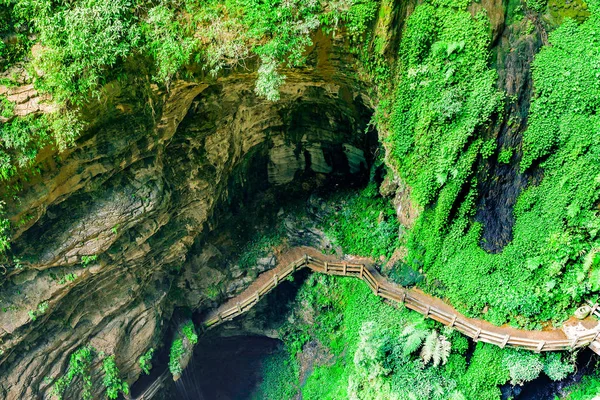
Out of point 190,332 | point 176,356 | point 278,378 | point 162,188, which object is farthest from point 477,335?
point 176,356

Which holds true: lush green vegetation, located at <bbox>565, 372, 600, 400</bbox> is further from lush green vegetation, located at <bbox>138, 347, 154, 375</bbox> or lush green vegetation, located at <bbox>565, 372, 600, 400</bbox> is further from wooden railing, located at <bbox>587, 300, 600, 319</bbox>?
lush green vegetation, located at <bbox>138, 347, 154, 375</bbox>

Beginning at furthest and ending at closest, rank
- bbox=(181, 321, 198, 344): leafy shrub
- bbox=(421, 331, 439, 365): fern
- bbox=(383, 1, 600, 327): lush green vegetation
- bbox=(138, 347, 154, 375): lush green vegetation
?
bbox=(181, 321, 198, 344): leafy shrub → bbox=(138, 347, 154, 375): lush green vegetation → bbox=(421, 331, 439, 365): fern → bbox=(383, 1, 600, 327): lush green vegetation

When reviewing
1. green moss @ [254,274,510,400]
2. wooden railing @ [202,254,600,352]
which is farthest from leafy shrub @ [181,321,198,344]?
green moss @ [254,274,510,400]

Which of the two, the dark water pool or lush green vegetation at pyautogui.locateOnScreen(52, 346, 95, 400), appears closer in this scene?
lush green vegetation at pyautogui.locateOnScreen(52, 346, 95, 400)

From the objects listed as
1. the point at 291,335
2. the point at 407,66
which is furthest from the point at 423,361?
the point at 407,66

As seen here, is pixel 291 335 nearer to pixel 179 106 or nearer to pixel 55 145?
pixel 179 106

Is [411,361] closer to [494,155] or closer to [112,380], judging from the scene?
[494,155]

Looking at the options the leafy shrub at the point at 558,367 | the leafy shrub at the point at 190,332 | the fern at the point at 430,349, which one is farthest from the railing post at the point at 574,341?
the leafy shrub at the point at 190,332
